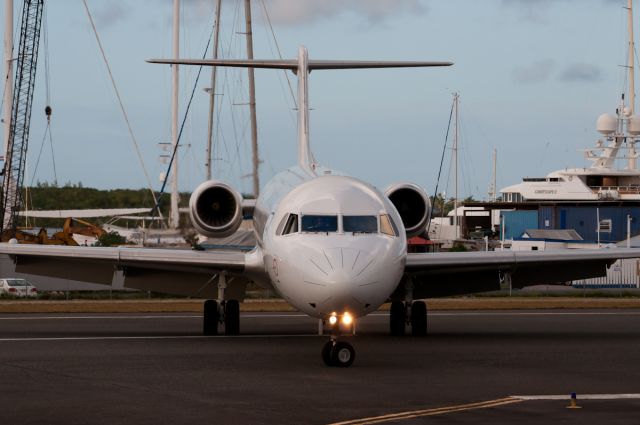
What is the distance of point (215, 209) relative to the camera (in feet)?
82.5

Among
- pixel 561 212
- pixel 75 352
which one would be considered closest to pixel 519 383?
pixel 75 352

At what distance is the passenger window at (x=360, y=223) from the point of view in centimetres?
1798

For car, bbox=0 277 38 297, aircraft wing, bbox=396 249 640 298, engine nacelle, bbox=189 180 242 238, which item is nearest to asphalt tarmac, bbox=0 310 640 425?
aircraft wing, bbox=396 249 640 298

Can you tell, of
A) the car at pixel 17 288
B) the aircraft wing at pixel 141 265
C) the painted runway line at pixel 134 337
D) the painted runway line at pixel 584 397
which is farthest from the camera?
the car at pixel 17 288

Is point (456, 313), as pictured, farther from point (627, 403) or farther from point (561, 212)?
point (561, 212)

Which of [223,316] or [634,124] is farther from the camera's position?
[634,124]

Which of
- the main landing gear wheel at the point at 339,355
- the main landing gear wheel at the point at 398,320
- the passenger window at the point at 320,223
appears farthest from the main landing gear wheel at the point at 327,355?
the main landing gear wheel at the point at 398,320

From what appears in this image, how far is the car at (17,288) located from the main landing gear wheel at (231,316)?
21771 millimetres

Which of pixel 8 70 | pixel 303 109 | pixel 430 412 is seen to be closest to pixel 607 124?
pixel 8 70

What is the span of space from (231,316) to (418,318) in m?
3.88

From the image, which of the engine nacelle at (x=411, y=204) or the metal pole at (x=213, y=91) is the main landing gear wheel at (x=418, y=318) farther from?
the metal pole at (x=213, y=91)

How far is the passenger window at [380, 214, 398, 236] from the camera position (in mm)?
18344

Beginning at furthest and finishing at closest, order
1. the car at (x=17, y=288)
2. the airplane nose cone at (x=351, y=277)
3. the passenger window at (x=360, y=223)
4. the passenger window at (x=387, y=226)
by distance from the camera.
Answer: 1. the car at (x=17, y=288)
2. the passenger window at (x=387, y=226)
3. the passenger window at (x=360, y=223)
4. the airplane nose cone at (x=351, y=277)

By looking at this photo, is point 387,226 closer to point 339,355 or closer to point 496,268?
point 339,355
